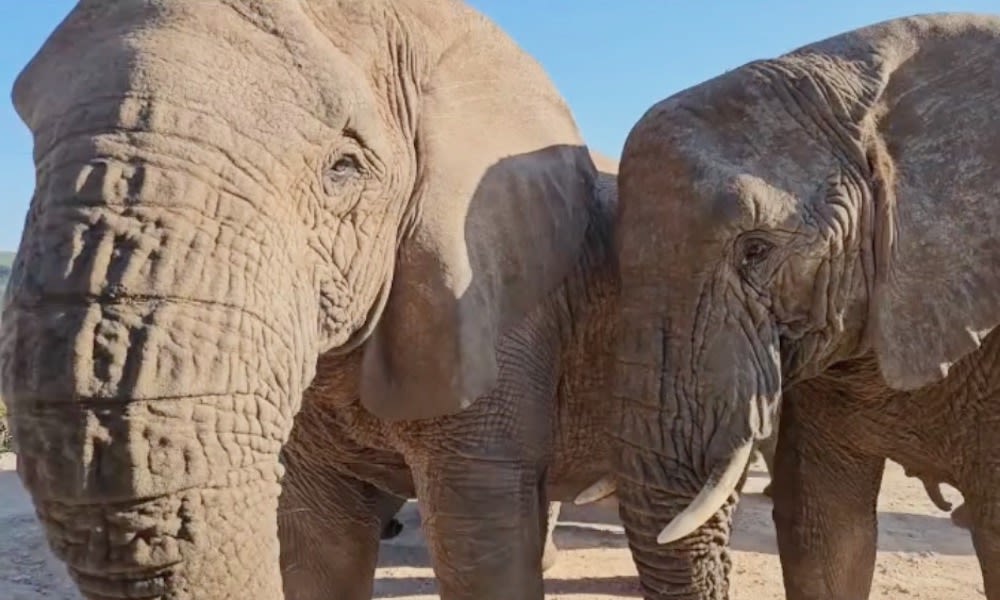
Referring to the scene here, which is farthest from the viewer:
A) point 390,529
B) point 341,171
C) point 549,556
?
point 549,556

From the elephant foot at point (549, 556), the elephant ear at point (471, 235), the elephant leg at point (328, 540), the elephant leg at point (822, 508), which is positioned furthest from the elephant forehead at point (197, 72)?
the elephant foot at point (549, 556)

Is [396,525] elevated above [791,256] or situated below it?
below

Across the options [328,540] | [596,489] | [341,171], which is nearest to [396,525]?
[328,540]

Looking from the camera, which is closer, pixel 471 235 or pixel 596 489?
pixel 471 235

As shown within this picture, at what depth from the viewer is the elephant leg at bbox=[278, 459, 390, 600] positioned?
3.47m

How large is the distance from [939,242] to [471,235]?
1198 millimetres

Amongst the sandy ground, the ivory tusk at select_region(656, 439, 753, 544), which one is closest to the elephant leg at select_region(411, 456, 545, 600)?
the ivory tusk at select_region(656, 439, 753, 544)

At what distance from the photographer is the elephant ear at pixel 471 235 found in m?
2.56

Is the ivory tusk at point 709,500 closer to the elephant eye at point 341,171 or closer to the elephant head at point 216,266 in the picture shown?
the elephant head at point 216,266

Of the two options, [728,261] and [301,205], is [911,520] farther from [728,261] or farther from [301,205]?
[301,205]

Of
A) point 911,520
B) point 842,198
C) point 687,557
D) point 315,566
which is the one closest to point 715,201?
point 842,198

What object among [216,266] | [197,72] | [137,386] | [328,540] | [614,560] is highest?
[197,72]

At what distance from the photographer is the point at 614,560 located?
6066mm

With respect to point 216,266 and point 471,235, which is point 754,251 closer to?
point 471,235
